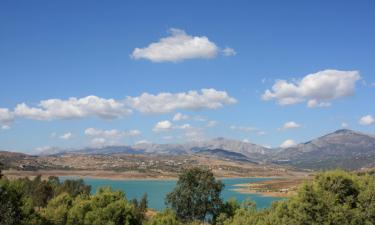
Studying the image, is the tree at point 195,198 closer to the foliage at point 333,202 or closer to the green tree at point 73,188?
the foliage at point 333,202

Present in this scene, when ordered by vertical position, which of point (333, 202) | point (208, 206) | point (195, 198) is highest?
point (333, 202)

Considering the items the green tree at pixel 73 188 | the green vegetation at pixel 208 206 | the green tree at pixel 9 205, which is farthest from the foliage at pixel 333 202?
the green tree at pixel 73 188

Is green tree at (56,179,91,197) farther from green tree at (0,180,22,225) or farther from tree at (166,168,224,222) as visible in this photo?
green tree at (0,180,22,225)

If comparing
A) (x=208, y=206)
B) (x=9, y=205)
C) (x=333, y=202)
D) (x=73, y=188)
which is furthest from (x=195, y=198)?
(x=73, y=188)

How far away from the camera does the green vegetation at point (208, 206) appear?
5566 centimetres

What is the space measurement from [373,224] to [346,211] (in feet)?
12.6

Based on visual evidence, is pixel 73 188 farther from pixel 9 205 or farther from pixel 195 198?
pixel 9 205

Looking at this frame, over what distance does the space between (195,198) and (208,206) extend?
9.22ft

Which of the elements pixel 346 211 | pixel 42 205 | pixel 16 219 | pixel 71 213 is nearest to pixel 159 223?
pixel 71 213

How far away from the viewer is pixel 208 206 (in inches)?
3342

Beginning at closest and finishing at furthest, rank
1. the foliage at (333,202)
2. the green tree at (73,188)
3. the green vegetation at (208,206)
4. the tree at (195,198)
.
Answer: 1. the foliage at (333,202)
2. the green vegetation at (208,206)
3. the tree at (195,198)
4. the green tree at (73,188)

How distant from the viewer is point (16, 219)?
58.5 m

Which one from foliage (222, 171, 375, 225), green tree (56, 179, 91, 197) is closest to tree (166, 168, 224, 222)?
foliage (222, 171, 375, 225)

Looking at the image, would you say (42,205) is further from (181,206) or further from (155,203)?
(155,203)
